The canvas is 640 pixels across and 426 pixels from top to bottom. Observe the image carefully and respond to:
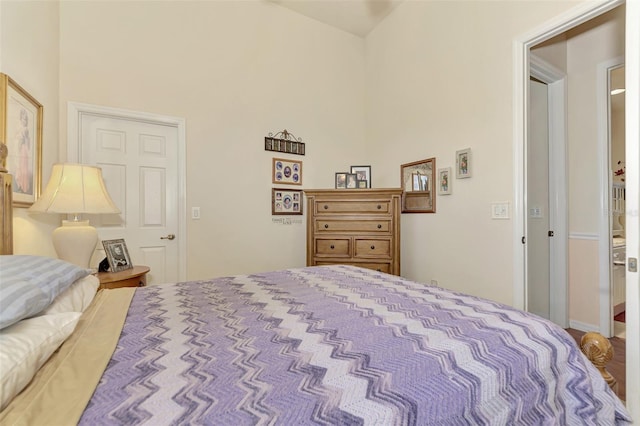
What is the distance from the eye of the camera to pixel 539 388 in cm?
88

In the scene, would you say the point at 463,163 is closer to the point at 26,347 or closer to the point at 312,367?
the point at 312,367

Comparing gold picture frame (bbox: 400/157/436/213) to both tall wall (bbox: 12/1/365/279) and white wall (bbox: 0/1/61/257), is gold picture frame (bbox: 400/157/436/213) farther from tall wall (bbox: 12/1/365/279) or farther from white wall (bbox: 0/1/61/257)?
white wall (bbox: 0/1/61/257)

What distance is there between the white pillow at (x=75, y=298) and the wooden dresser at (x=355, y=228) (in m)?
2.05

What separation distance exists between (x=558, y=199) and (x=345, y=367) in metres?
3.24

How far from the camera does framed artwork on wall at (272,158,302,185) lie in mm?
3395

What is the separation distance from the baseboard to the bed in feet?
7.69

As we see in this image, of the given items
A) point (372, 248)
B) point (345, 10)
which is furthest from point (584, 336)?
point (345, 10)

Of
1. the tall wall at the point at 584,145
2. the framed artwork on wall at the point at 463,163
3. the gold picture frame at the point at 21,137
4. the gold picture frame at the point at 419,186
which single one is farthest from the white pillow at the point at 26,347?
the tall wall at the point at 584,145

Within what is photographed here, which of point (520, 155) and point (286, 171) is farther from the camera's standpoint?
point (286, 171)

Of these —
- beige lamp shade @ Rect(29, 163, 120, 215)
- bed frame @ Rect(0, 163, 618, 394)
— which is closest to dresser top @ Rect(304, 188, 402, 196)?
beige lamp shade @ Rect(29, 163, 120, 215)

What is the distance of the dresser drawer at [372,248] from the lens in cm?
304

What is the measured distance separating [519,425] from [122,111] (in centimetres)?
319

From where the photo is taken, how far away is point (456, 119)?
2.79 m

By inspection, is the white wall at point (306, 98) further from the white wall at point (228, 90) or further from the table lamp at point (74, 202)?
the table lamp at point (74, 202)
